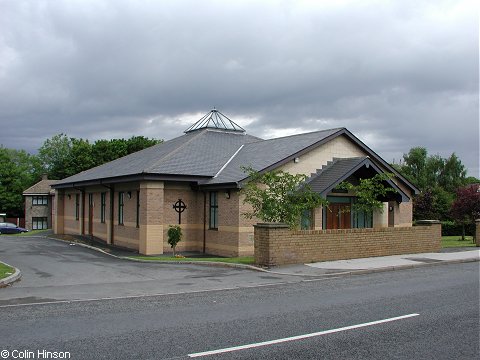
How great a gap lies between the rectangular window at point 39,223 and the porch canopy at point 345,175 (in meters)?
50.5

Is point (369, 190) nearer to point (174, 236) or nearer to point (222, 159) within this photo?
point (222, 159)

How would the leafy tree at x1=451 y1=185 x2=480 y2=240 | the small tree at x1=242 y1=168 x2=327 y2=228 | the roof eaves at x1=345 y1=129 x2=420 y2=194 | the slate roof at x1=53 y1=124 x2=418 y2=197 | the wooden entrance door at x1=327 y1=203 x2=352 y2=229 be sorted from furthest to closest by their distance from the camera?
the leafy tree at x1=451 y1=185 x2=480 y2=240, the roof eaves at x1=345 y1=129 x2=420 y2=194, the wooden entrance door at x1=327 y1=203 x2=352 y2=229, the slate roof at x1=53 y1=124 x2=418 y2=197, the small tree at x1=242 y1=168 x2=327 y2=228

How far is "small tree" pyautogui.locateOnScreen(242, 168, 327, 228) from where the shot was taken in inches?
763

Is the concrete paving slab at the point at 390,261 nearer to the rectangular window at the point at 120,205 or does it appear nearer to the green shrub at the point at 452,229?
the rectangular window at the point at 120,205

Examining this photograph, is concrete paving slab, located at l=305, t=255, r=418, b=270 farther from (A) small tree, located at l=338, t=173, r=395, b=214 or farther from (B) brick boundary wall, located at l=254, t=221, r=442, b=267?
(A) small tree, located at l=338, t=173, r=395, b=214

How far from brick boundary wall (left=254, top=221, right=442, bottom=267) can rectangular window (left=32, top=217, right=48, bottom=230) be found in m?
54.8

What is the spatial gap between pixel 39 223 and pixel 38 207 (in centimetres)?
209

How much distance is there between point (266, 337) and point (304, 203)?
1246 cm

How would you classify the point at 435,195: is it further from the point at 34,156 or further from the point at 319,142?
the point at 34,156

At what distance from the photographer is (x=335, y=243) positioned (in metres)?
18.4

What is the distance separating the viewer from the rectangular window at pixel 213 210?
80.2 ft

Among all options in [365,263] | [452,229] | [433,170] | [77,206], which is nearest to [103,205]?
[77,206]

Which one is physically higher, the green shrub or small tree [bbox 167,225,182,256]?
small tree [bbox 167,225,182,256]

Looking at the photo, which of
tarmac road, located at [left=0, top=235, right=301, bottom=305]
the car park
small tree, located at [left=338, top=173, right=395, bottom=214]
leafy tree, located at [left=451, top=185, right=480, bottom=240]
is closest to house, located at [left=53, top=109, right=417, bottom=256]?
small tree, located at [left=338, top=173, right=395, bottom=214]
